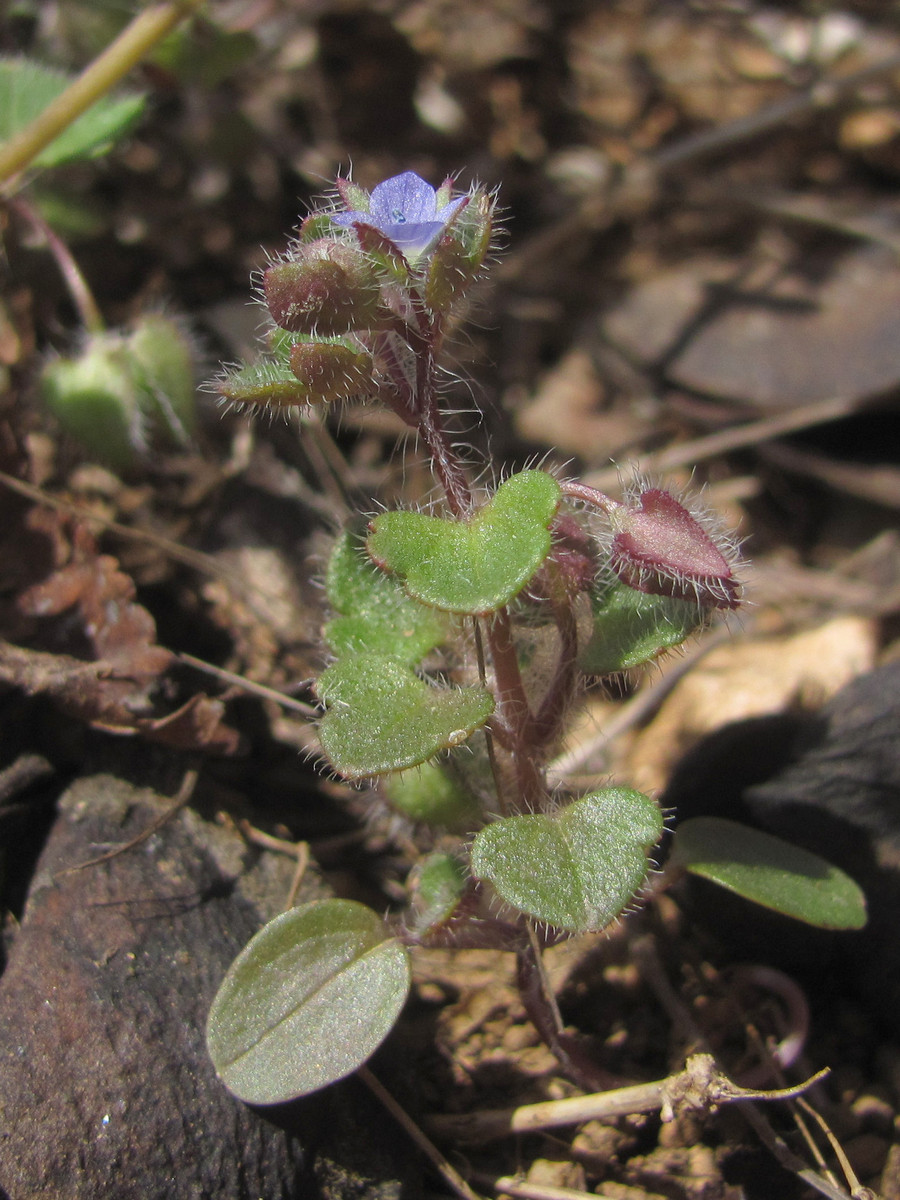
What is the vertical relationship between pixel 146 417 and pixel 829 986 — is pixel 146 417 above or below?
above

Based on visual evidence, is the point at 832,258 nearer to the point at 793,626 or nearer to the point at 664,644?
the point at 793,626

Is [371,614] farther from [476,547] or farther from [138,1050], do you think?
[138,1050]

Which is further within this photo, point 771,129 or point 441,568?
point 771,129

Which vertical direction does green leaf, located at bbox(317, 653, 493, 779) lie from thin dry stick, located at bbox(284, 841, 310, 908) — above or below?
above

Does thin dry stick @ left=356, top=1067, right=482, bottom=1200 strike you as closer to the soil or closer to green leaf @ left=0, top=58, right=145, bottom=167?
the soil

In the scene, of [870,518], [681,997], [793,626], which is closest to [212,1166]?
[681,997]

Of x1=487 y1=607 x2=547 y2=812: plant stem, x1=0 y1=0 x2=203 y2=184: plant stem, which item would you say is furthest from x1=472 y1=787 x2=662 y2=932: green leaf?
x1=0 y1=0 x2=203 y2=184: plant stem
